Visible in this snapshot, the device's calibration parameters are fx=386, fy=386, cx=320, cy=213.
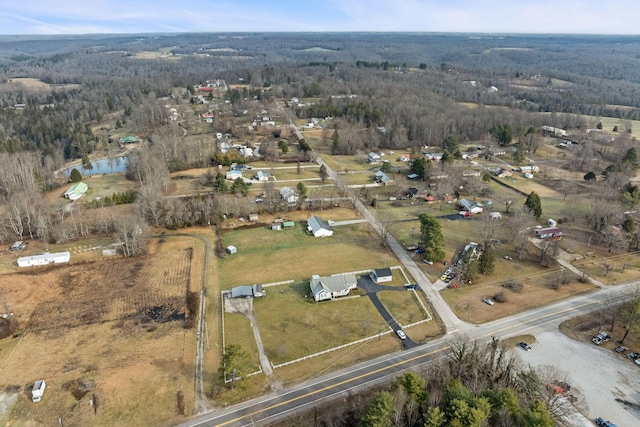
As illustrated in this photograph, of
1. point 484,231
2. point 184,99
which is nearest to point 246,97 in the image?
point 184,99

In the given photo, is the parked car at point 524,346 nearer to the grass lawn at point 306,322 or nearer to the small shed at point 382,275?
the grass lawn at point 306,322

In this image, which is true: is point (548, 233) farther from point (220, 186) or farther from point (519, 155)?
point (220, 186)

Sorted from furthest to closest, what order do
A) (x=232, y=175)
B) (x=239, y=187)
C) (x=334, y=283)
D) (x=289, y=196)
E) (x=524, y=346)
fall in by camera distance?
(x=232, y=175)
(x=239, y=187)
(x=289, y=196)
(x=334, y=283)
(x=524, y=346)

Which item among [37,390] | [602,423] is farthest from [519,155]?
[37,390]

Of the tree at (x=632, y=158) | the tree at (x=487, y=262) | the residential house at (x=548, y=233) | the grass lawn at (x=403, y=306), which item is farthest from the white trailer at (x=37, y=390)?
the tree at (x=632, y=158)

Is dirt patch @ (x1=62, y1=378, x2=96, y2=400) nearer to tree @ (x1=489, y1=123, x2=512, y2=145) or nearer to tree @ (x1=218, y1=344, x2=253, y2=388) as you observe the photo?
tree @ (x1=218, y1=344, x2=253, y2=388)

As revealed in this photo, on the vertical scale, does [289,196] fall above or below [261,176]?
above

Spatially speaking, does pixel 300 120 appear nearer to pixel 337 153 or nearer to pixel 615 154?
pixel 337 153

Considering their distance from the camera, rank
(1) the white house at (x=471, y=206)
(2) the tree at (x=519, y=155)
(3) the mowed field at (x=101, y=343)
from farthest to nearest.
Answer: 1. (2) the tree at (x=519, y=155)
2. (1) the white house at (x=471, y=206)
3. (3) the mowed field at (x=101, y=343)
